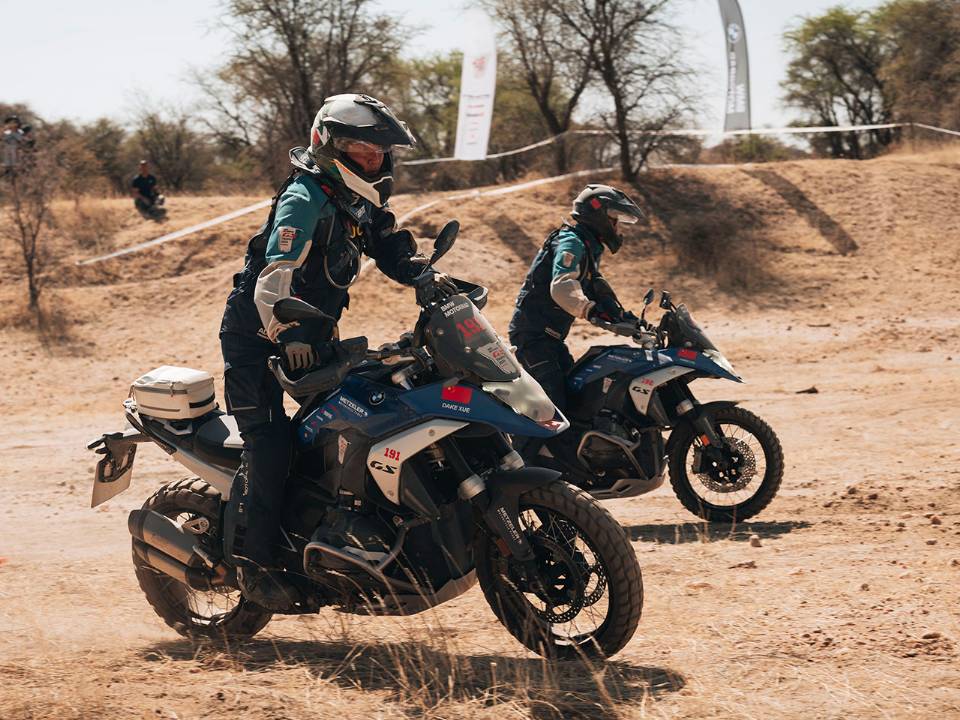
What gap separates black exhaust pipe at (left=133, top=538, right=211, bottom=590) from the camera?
5543mm

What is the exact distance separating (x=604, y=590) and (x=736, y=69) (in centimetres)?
2043

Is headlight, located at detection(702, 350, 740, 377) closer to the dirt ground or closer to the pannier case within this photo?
the dirt ground

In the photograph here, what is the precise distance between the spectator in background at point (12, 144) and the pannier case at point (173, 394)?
1553 centimetres

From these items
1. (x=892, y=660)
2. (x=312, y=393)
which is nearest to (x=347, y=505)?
(x=312, y=393)

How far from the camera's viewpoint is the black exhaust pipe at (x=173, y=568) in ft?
18.2

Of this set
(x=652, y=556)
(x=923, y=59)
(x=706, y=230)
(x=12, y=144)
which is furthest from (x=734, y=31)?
(x=652, y=556)

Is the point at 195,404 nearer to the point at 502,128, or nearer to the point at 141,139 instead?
the point at 502,128

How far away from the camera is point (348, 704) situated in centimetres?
449

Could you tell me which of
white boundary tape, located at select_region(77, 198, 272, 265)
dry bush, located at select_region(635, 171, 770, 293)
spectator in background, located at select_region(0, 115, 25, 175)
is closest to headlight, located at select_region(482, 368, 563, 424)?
dry bush, located at select_region(635, 171, 770, 293)

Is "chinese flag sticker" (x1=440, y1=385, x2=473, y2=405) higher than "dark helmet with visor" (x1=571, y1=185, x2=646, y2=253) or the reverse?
the reverse

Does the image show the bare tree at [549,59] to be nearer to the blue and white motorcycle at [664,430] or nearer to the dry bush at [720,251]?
the dry bush at [720,251]

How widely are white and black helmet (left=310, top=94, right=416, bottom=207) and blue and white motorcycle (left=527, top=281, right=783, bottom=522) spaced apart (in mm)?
3098

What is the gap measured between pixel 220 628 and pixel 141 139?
30.2m

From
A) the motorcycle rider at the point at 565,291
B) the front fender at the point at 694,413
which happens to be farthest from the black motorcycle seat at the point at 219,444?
the front fender at the point at 694,413
